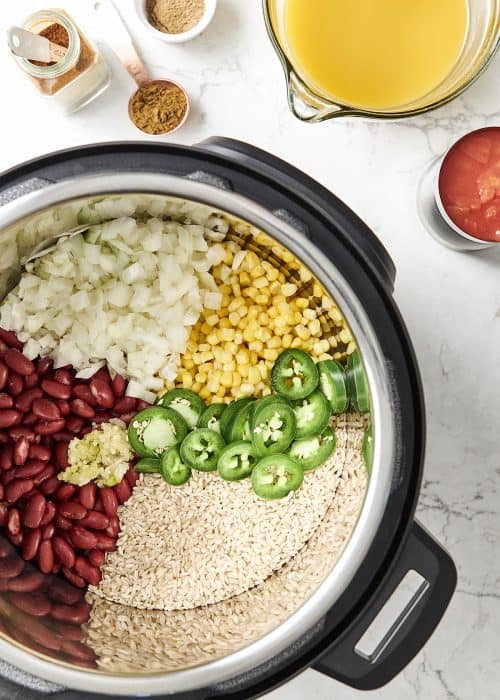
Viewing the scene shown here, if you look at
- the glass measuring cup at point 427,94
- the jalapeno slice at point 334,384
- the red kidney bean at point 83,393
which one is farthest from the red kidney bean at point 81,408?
the glass measuring cup at point 427,94

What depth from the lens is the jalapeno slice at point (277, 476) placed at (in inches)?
62.7

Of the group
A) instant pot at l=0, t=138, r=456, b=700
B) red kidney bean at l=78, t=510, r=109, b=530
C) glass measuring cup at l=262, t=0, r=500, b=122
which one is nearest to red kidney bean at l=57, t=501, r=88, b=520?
red kidney bean at l=78, t=510, r=109, b=530

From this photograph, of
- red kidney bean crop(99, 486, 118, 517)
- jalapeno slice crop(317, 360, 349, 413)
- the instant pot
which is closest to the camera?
the instant pot

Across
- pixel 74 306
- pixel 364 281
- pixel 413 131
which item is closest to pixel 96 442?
pixel 74 306

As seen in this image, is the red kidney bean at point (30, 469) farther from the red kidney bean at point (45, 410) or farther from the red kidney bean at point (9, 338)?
the red kidney bean at point (9, 338)

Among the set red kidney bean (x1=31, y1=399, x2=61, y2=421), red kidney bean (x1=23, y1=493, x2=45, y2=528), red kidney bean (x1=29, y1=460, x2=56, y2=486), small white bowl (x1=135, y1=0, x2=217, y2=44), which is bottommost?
red kidney bean (x1=23, y1=493, x2=45, y2=528)

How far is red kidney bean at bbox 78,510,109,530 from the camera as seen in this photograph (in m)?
1.64

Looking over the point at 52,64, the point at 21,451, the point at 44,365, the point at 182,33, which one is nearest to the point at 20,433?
the point at 21,451

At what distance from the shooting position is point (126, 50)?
1659 millimetres

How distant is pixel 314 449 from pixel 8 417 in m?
0.63

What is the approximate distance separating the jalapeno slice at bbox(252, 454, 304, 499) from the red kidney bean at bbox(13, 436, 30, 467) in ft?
1.55

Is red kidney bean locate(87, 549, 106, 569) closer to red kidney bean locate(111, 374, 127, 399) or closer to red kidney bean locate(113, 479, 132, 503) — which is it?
red kidney bean locate(113, 479, 132, 503)

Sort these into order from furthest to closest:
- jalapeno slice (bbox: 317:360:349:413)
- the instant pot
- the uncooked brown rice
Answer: jalapeno slice (bbox: 317:360:349:413), the uncooked brown rice, the instant pot

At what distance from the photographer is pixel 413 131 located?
1.70 meters
